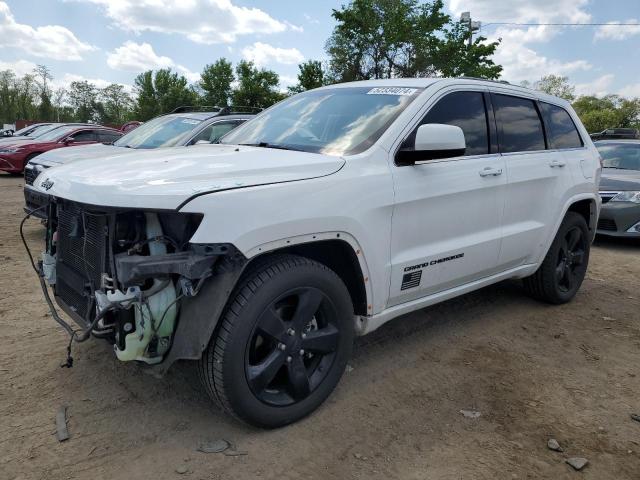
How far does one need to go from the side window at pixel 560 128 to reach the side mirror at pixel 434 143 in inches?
74.1

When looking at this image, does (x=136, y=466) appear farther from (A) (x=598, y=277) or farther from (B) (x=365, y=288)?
(A) (x=598, y=277)

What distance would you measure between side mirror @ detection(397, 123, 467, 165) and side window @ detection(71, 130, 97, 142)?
13.2m

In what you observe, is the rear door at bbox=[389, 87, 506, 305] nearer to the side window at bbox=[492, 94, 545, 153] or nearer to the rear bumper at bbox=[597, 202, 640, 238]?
the side window at bbox=[492, 94, 545, 153]

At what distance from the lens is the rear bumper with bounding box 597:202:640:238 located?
771 cm

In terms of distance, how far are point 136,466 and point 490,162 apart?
2.90m

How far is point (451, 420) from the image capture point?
9.79 feet

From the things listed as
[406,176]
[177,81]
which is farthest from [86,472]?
[177,81]

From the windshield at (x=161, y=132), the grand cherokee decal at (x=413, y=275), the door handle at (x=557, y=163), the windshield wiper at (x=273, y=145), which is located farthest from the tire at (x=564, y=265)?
the windshield at (x=161, y=132)

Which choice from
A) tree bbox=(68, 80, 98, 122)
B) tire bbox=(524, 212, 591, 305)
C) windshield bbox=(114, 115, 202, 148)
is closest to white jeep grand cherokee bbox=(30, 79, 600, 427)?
tire bbox=(524, 212, 591, 305)

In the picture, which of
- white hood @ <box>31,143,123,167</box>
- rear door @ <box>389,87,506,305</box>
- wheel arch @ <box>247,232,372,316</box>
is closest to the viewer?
wheel arch @ <box>247,232,372,316</box>

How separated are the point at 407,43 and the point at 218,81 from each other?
24035 mm

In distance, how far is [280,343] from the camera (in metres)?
2.70

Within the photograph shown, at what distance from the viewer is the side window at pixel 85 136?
1439 cm

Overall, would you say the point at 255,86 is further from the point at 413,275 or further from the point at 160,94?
the point at 413,275
